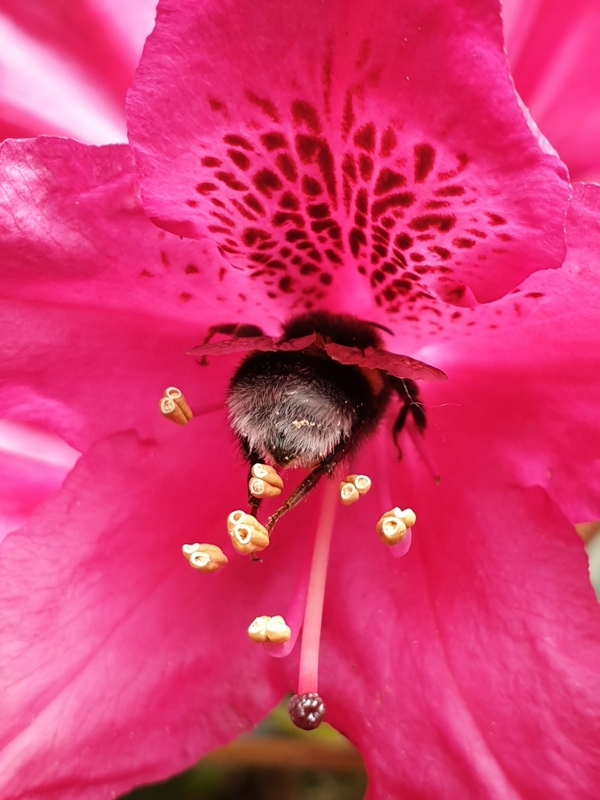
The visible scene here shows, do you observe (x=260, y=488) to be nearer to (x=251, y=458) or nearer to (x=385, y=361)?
(x=251, y=458)

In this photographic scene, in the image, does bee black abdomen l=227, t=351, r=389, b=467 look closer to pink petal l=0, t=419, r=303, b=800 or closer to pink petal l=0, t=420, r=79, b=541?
pink petal l=0, t=419, r=303, b=800

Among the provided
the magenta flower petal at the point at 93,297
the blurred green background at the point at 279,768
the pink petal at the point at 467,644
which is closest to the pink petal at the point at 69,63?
the magenta flower petal at the point at 93,297

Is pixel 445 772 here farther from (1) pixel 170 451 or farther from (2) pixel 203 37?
(2) pixel 203 37

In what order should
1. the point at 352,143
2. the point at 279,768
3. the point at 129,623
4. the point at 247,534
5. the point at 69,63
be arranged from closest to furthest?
the point at 352,143 → the point at 247,534 → the point at 129,623 → the point at 69,63 → the point at 279,768

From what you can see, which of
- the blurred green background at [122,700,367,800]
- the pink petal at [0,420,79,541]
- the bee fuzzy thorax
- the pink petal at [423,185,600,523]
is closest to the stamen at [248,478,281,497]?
the bee fuzzy thorax

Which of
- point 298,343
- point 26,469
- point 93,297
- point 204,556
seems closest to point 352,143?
point 298,343

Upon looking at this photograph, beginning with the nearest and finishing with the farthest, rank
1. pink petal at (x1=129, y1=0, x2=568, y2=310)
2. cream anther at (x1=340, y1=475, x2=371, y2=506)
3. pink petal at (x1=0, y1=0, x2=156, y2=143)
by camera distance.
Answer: pink petal at (x1=129, y1=0, x2=568, y2=310), cream anther at (x1=340, y1=475, x2=371, y2=506), pink petal at (x1=0, y1=0, x2=156, y2=143)
